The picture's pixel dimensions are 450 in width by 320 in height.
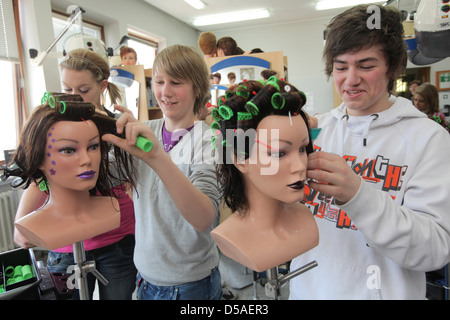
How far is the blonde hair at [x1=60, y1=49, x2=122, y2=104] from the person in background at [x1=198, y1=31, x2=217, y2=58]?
2.36 metres

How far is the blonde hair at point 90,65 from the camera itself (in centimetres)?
128

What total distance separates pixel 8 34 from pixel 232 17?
14.9 ft

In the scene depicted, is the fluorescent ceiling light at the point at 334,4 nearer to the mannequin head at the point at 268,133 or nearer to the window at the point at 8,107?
Result: the window at the point at 8,107

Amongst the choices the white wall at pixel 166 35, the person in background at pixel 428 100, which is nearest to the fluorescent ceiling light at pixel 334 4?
the white wall at pixel 166 35

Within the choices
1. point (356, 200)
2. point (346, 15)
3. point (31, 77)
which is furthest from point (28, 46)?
point (356, 200)

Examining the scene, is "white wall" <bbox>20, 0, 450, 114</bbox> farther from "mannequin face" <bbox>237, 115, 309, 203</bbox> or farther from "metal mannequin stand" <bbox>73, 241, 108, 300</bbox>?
"mannequin face" <bbox>237, 115, 309, 203</bbox>

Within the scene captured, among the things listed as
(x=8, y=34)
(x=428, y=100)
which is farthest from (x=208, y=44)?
(x=428, y=100)

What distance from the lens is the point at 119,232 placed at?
1.33 m

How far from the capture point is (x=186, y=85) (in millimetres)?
1059

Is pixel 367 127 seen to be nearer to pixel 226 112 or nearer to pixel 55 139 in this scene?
pixel 226 112

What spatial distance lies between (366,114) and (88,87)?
1.13m

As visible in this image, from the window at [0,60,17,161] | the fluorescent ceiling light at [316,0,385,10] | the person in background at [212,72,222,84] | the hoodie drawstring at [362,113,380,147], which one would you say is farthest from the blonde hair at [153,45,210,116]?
the fluorescent ceiling light at [316,0,385,10]

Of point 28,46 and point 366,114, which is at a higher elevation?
point 28,46
